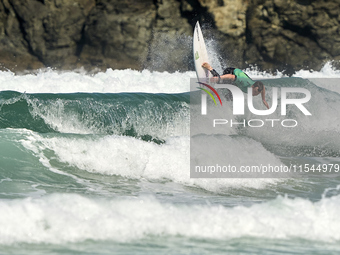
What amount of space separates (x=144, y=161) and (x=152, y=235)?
7.59 feet

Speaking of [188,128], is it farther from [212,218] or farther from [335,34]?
[335,34]

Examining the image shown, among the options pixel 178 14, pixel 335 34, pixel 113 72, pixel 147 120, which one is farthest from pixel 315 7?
pixel 147 120

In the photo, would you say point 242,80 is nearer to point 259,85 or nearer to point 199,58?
point 259,85

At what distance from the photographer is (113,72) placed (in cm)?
1933

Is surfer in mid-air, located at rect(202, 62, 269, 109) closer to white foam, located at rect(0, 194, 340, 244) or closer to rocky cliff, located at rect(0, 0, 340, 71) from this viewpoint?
white foam, located at rect(0, 194, 340, 244)

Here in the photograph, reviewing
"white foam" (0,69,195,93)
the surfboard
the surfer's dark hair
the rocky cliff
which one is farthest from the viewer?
the rocky cliff

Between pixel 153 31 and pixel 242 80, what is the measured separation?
12.4 meters

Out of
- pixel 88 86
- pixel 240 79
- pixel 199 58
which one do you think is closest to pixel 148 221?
pixel 240 79

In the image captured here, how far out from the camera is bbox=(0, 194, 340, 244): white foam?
134 inches

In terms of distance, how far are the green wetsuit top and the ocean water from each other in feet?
2.63

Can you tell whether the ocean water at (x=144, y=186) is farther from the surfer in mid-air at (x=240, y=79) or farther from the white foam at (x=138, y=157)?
the surfer in mid-air at (x=240, y=79)

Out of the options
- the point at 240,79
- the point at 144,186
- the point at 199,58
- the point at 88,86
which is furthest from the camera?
the point at 88,86

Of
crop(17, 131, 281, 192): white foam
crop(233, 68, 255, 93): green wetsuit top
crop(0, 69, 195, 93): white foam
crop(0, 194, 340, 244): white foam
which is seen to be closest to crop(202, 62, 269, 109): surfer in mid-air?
crop(233, 68, 255, 93): green wetsuit top

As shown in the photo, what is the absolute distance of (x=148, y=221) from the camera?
141 inches
